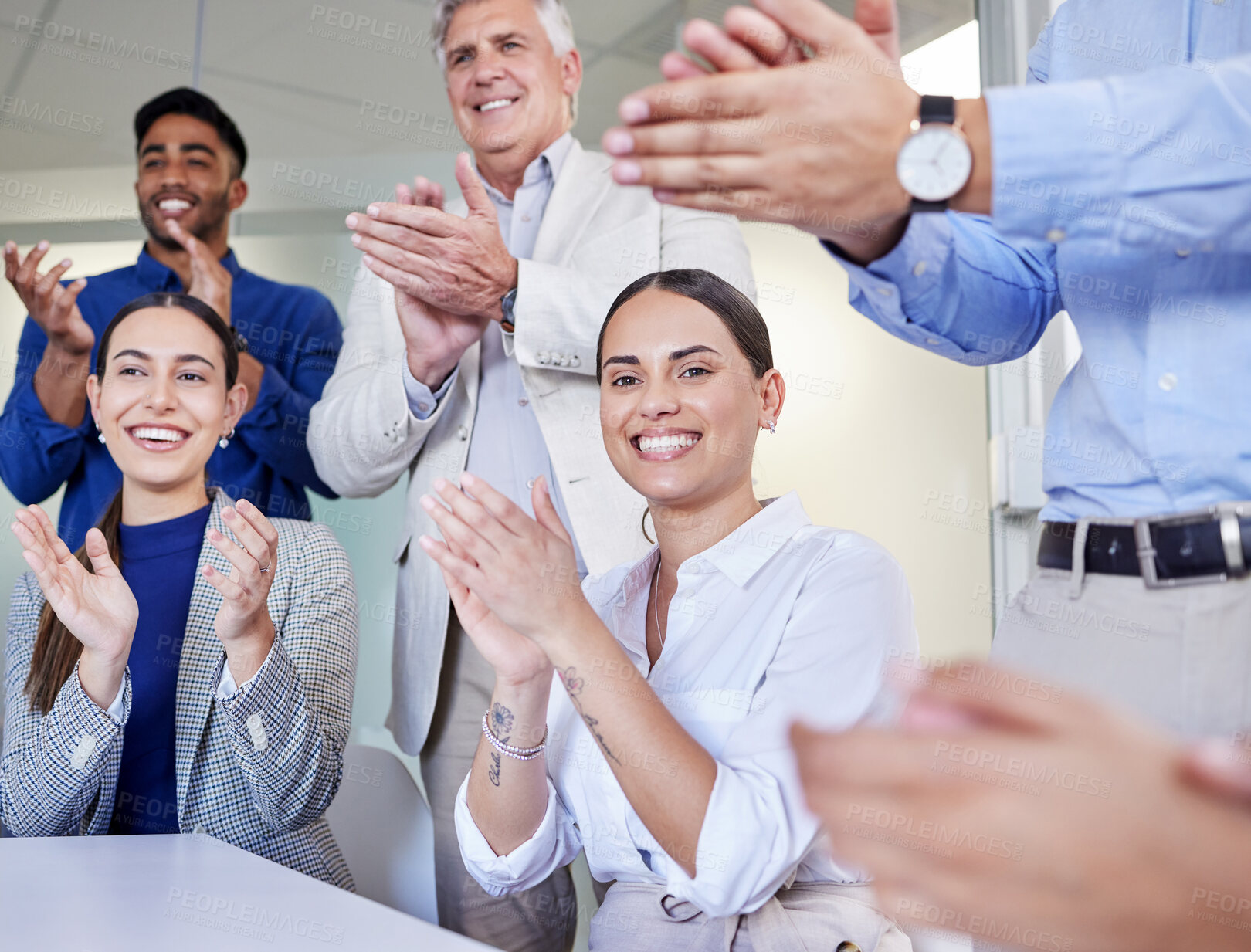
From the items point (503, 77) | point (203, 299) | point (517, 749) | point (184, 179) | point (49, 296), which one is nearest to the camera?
point (517, 749)

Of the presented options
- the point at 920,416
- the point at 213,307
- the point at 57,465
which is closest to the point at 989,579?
the point at 920,416

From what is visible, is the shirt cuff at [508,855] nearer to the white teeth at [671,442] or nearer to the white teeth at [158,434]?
the white teeth at [671,442]

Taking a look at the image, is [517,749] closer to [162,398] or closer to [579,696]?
[579,696]

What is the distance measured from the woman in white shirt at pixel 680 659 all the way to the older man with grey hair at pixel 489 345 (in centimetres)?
29

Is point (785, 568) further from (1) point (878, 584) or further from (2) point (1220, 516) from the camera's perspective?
(2) point (1220, 516)

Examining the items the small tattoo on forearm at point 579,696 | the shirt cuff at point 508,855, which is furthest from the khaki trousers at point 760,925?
the small tattoo on forearm at point 579,696

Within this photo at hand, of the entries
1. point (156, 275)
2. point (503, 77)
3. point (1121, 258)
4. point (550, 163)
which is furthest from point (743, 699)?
point (156, 275)

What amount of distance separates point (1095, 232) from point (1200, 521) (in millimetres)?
215

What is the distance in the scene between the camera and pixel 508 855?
1336 mm

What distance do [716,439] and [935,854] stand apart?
112cm

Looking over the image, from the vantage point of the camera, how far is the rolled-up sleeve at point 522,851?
1.34 m

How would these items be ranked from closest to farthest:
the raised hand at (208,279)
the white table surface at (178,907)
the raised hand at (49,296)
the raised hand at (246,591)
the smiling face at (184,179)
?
the white table surface at (178,907), the raised hand at (246,591), the raised hand at (49,296), the raised hand at (208,279), the smiling face at (184,179)

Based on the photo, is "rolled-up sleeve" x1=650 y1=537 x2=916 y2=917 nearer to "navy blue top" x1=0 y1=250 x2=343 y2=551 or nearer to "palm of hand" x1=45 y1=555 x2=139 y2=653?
"palm of hand" x1=45 y1=555 x2=139 y2=653

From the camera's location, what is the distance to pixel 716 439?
58.1 inches
